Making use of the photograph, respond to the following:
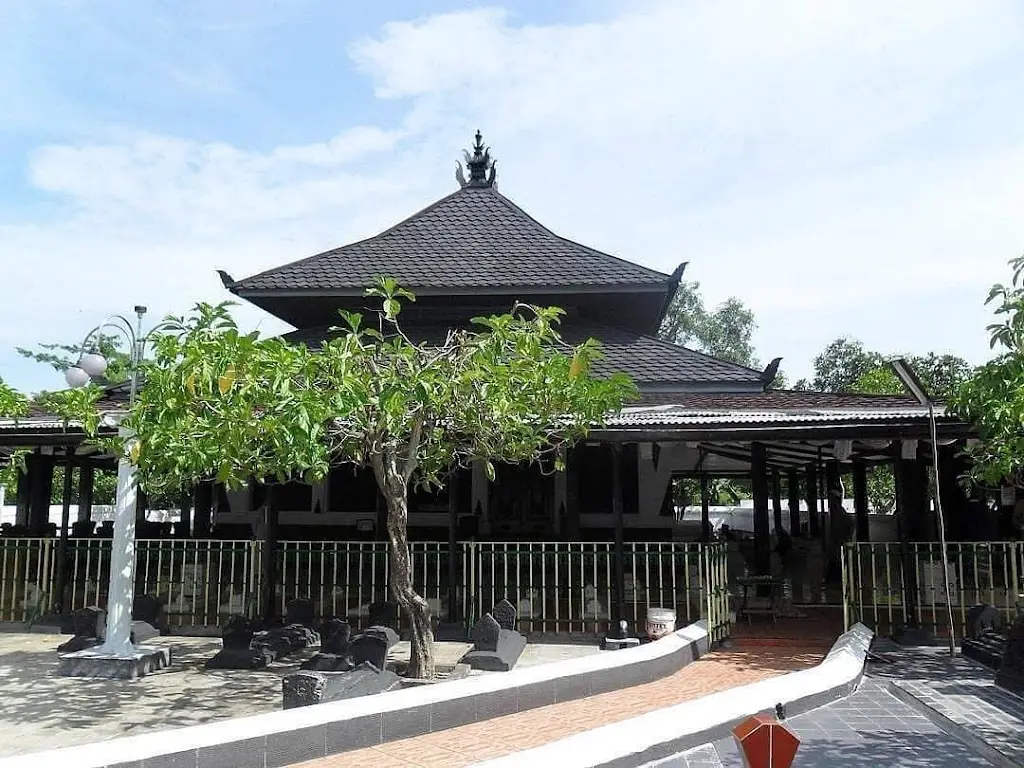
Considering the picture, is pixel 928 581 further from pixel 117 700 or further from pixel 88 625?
pixel 88 625

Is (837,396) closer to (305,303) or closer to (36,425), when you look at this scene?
(305,303)

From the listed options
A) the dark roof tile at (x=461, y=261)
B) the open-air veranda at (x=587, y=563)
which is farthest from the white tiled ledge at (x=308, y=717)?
the dark roof tile at (x=461, y=261)

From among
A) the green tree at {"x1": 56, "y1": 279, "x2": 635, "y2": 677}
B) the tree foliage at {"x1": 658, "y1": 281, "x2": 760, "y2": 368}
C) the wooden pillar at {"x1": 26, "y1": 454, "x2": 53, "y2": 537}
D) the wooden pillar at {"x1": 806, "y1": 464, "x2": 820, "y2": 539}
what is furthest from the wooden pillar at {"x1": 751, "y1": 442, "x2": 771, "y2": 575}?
the tree foliage at {"x1": 658, "y1": 281, "x2": 760, "y2": 368}

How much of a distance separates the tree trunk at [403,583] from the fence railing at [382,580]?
2827 mm

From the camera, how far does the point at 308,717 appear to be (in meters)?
5.69

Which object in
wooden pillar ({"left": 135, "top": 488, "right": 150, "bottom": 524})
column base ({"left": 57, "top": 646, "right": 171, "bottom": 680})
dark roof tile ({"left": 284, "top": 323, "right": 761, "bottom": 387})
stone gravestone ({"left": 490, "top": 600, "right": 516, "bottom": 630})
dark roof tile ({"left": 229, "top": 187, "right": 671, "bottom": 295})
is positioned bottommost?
column base ({"left": 57, "top": 646, "right": 171, "bottom": 680})

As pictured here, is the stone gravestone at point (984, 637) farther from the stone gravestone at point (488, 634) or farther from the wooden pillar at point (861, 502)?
the wooden pillar at point (861, 502)

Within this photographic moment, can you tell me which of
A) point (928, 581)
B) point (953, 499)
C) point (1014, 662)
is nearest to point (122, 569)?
point (1014, 662)

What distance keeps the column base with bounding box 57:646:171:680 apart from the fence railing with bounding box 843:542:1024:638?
306 inches

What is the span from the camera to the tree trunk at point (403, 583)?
7688 mm

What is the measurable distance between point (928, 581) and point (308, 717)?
822 centimetres

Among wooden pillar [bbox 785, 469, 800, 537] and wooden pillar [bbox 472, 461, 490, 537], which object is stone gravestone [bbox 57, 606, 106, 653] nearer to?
wooden pillar [bbox 472, 461, 490, 537]

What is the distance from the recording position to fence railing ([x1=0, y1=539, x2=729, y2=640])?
10.7m

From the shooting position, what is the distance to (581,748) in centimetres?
533
